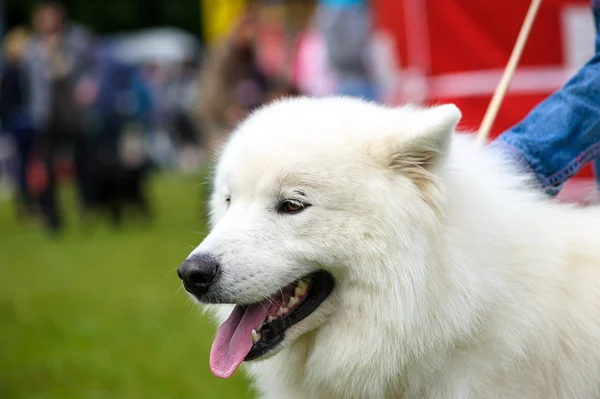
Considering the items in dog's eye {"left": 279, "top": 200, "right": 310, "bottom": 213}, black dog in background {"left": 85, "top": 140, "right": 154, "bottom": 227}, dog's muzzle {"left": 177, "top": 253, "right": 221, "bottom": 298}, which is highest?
dog's eye {"left": 279, "top": 200, "right": 310, "bottom": 213}

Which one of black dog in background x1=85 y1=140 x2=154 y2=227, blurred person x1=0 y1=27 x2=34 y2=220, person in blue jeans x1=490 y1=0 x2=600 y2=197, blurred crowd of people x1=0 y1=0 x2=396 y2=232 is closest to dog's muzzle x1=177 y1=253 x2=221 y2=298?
person in blue jeans x1=490 y1=0 x2=600 y2=197

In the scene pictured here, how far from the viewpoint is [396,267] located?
2.51 meters

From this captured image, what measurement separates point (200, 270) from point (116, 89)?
14.1 meters

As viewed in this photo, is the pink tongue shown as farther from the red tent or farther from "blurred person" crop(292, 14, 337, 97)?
"blurred person" crop(292, 14, 337, 97)

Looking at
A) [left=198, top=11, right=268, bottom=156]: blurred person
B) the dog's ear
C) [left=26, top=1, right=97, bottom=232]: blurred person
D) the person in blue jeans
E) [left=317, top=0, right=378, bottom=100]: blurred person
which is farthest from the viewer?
[left=26, top=1, right=97, bottom=232]: blurred person

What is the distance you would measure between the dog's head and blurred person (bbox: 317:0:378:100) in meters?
6.17

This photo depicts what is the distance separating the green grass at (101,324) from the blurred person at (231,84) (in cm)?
176

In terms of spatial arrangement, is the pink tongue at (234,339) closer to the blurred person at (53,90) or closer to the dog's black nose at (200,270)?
the dog's black nose at (200,270)

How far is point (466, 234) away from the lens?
2.53 m

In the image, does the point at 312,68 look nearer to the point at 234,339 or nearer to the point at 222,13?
the point at 222,13

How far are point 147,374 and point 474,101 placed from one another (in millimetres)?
3702

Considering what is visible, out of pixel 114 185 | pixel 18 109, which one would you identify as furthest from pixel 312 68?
pixel 18 109

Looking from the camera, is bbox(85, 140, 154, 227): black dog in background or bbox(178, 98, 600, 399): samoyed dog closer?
bbox(178, 98, 600, 399): samoyed dog

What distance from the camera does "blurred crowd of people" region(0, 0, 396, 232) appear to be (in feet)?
27.8
